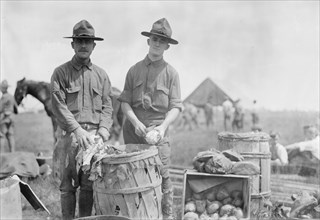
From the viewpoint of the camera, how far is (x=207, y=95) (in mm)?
14844

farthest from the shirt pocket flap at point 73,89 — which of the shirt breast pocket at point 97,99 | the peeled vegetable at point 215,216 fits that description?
the peeled vegetable at point 215,216

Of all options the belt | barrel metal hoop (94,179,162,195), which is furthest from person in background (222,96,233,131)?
barrel metal hoop (94,179,162,195)

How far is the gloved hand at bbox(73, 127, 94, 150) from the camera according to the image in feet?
14.3

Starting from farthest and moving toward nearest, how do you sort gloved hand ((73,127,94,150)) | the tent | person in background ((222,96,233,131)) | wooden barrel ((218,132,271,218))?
person in background ((222,96,233,131)) → the tent → wooden barrel ((218,132,271,218)) → gloved hand ((73,127,94,150))

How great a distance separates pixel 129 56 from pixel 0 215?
8939 millimetres

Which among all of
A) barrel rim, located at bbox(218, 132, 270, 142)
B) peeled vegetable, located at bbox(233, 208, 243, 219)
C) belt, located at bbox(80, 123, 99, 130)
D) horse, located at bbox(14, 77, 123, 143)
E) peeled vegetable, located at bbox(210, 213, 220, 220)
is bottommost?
peeled vegetable, located at bbox(210, 213, 220, 220)

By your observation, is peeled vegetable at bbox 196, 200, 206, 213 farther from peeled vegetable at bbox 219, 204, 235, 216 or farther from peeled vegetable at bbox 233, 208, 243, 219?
peeled vegetable at bbox 233, 208, 243, 219

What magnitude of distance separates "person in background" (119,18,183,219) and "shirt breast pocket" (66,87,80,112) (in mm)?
579

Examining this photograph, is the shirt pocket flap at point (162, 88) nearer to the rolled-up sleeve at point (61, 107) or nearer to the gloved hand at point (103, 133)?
the gloved hand at point (103, 133)

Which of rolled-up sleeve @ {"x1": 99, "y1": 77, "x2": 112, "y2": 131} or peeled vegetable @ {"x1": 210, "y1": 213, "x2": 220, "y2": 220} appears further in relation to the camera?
peeled vegetable @ {"x1": 210, "y1": 213, "x2": 220, "y2": 220}

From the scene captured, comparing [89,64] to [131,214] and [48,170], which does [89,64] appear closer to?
[131,214]

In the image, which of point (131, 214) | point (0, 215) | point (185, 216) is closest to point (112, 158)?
point (131, 214)

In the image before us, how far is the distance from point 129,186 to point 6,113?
302 inches

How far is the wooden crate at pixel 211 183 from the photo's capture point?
5023 millimetres
